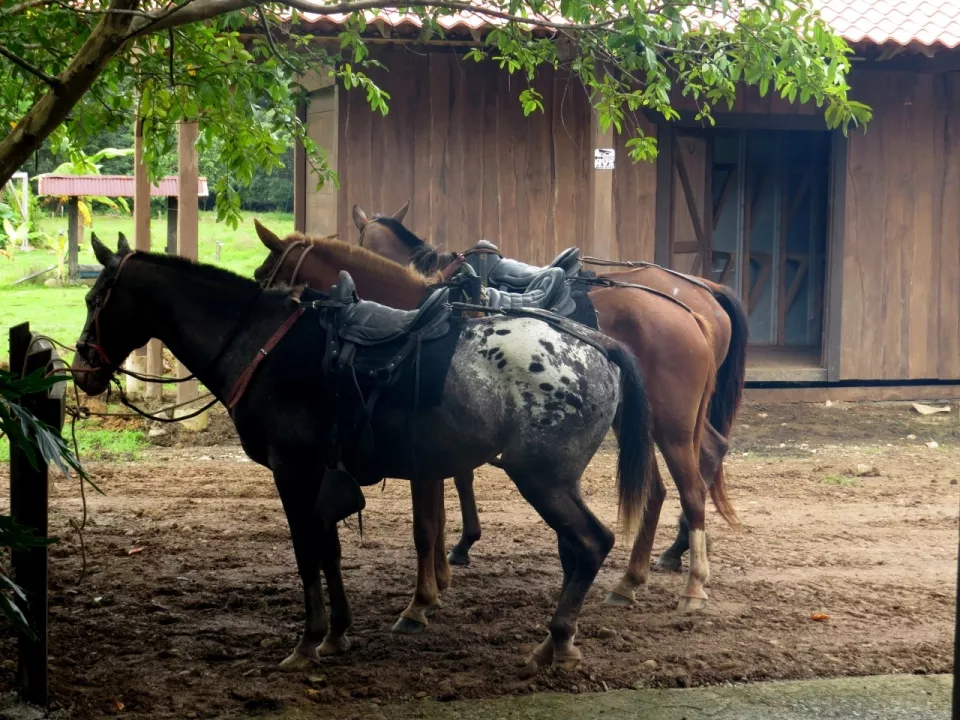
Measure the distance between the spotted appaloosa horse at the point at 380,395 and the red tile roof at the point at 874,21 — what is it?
14.5 ft

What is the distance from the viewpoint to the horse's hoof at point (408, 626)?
5051 mm

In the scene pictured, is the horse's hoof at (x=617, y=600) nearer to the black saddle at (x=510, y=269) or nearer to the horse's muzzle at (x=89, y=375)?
the black saddle at (x=510, y=269)

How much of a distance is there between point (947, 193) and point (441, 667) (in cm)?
878

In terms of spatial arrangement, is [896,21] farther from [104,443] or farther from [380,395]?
[104,443]

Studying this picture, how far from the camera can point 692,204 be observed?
37.7ft

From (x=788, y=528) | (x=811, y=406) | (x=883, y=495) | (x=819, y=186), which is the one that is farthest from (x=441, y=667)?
→ (x=819, y=186)

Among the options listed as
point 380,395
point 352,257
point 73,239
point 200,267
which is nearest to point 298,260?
point 352,257

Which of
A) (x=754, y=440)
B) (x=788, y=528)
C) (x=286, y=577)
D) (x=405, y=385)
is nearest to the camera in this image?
(x=405, y=385)

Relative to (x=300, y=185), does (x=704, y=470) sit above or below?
below

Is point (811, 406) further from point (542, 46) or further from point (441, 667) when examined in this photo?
point (441, 667)

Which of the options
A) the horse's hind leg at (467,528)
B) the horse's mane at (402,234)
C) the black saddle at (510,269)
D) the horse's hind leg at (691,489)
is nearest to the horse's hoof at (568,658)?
the horse's hind leg at (691,489)

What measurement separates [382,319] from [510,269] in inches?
55.0

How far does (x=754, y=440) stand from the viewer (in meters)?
9.68

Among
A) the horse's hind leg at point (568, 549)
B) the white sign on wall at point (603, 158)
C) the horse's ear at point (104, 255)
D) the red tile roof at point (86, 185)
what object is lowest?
the horse's hind leg at point (568, 549)
